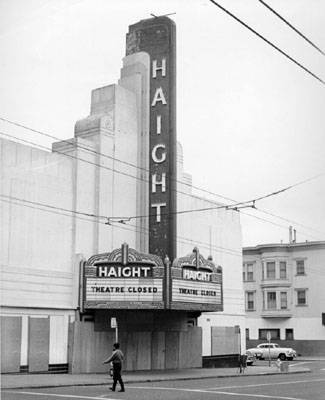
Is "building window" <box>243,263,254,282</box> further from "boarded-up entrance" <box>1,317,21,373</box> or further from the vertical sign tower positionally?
"boarded-up entrance" <box>1,317,21,373</box>

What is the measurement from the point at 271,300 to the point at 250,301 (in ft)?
8.06

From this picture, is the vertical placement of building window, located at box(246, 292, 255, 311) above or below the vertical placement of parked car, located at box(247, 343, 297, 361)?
above

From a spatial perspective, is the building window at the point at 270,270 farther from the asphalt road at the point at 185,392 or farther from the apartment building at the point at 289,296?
the asphalt road at the point at 185,392

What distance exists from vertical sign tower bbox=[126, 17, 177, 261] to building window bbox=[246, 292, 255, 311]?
117 ft

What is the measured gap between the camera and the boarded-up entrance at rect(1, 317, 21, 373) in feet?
90.7

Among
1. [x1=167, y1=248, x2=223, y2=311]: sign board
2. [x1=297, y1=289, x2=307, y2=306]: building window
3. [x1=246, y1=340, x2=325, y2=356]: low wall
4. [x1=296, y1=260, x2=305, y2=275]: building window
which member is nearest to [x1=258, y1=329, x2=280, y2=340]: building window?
[x1=246, y1=340, x2=325, y2=356]: low wall

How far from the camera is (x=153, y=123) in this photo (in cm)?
3356

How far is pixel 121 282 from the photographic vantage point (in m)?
30.5

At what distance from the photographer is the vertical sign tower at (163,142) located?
3278 cm

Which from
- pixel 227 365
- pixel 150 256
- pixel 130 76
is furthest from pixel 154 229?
pixel 227 365

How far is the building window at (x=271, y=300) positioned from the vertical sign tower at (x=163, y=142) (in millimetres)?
34612

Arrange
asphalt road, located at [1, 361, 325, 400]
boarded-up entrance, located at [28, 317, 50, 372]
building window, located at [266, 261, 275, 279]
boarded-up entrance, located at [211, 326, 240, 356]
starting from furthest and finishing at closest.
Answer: building window, located at [266, 261, 275, 279]
boarded-up entrance, located at [211, 326, 240, 356]
boarded-up entrance, located at [28, 317, 50, 372]
asphalt road, located at [1, 361, 325, 400]

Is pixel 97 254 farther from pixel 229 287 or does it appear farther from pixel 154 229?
pixel 229 287

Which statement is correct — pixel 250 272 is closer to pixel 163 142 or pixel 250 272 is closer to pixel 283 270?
pixel 283 270
